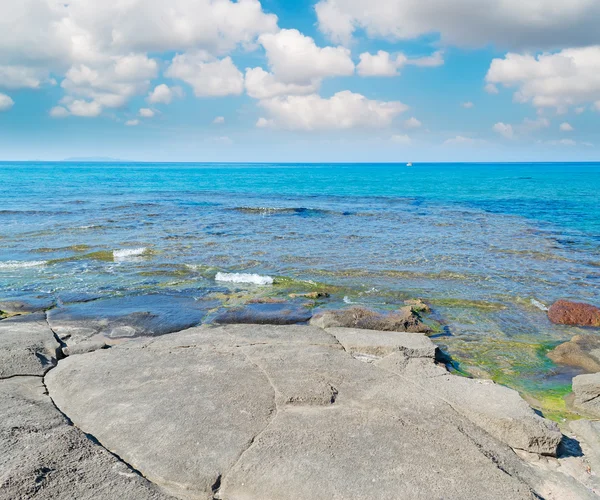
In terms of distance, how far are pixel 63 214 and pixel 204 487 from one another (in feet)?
102

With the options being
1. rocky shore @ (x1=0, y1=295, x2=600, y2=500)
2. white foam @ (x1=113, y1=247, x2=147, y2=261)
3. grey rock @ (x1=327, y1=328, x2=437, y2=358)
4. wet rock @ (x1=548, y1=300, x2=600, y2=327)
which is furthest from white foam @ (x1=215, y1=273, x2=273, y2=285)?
wet rock @ (x1=548, y1=300, x2=600, y2=327)

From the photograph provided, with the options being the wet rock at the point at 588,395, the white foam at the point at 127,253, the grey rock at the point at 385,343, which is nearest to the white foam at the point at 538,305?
the wet rock at the point at 588,395

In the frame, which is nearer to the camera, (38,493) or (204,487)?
(38,493)

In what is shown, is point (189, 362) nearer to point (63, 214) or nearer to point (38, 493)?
point (38, 493)

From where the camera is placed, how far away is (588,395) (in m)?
7.38

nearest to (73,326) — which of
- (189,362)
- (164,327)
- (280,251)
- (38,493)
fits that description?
(164,327)

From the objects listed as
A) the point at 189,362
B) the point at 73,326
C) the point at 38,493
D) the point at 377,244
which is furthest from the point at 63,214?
the point at 38,493

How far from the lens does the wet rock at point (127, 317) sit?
→ 9955 mm

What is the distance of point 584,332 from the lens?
1098 cm

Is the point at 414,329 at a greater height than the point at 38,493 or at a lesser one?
lesser

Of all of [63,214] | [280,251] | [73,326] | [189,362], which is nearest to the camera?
[189,362]

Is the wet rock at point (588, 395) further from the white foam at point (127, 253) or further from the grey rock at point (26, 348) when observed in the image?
the white foam at point (127, 253)

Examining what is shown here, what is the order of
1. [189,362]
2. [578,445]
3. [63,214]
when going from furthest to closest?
1. [63,214]
2. [189,362]
3. [578,445]

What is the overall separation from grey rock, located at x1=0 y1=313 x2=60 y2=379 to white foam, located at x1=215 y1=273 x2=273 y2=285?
6.12m
